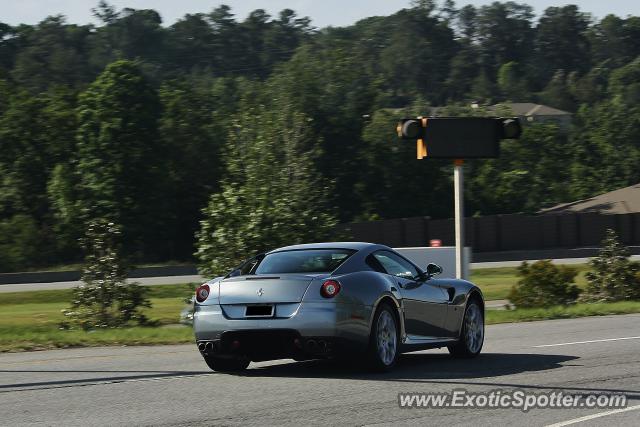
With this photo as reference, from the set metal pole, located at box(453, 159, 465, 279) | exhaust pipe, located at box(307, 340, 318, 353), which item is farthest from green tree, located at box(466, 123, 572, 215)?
exhaust pipe, located at box(307, 340, 318, 353)

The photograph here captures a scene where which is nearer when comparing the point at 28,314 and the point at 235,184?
the point at 235,184

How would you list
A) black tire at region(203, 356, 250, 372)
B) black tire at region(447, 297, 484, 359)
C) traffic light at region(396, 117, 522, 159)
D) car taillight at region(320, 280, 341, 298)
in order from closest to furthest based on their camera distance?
car taillight at region(320, 280, 341, 298) < black tire at region(203, 356, 250, 372) < black tire at region(447, 297, 484, 359) < traffic light at region(396, 117, 522, 159)

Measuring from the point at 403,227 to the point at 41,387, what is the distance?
5189cm

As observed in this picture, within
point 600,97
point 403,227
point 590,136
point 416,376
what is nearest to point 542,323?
point 416,376

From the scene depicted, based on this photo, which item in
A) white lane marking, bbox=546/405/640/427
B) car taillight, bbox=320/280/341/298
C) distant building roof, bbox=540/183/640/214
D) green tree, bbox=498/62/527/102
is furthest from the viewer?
Result: green tree, bbox=498/62/527/102

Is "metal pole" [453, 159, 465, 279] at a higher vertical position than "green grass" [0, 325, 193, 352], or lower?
higher

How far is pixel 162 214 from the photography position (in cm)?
6612

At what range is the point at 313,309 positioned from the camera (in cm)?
1181

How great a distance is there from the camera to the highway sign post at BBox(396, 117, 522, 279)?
71.7 feet

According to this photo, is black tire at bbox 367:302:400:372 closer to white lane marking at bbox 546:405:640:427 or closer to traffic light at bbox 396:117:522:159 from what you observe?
white lane marking at bbox 546:405:640:427

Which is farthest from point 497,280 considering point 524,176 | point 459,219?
point 524,176

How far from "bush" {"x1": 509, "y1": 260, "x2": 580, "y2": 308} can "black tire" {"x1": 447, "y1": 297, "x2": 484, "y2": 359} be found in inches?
582

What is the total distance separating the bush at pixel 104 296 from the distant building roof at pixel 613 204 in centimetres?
5202

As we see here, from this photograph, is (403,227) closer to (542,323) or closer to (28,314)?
(28,314)
